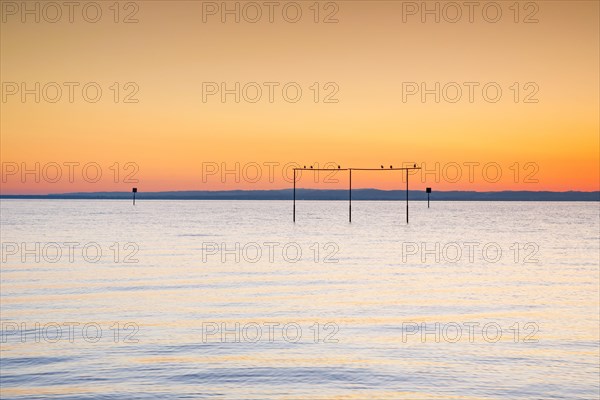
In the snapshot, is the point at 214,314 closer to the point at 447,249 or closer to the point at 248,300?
the point at 248,300

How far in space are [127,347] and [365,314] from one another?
9.83m

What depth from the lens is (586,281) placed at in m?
37.2

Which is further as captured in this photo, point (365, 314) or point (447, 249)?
point (447, 249)

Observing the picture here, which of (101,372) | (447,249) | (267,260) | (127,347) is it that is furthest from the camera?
(447,249)

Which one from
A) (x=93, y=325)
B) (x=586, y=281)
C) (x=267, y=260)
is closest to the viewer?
(x=93, y=325)

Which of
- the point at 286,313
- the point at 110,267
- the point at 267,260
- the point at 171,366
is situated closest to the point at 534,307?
the point at 286,313

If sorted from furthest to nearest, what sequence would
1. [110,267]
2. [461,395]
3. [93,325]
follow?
1. [110,267]
2. [93,325]
3. [461,395]

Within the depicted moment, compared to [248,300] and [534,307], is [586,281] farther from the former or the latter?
[248,300]

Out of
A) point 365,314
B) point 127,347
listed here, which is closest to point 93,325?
point 127,347

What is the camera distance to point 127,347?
20.7 m

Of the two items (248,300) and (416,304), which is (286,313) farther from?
(416,304)

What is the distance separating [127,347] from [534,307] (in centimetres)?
1722

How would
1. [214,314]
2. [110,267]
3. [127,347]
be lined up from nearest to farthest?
[127,347] < [214,314] < [110,267]

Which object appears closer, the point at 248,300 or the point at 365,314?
the point at 365,314
